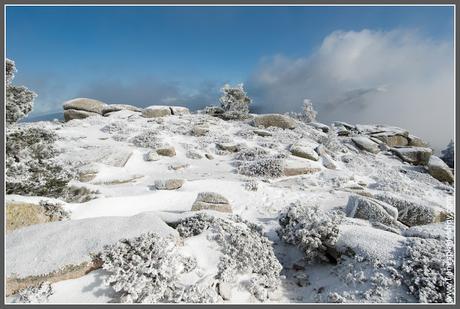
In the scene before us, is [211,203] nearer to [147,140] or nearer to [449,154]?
[147,140]

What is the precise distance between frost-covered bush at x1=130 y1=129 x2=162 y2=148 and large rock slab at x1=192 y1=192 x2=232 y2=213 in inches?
402

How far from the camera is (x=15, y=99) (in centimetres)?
652

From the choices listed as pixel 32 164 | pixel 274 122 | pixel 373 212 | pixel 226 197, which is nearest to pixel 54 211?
pixel 32 164

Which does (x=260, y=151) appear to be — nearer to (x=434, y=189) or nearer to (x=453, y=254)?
(x=434, y=189)

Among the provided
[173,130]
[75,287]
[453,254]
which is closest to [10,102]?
[75,287]

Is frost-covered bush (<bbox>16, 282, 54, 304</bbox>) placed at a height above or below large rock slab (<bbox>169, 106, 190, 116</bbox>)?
below

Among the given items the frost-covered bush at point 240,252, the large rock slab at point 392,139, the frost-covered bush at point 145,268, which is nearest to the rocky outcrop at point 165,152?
the frost-covered bush at point 240,252

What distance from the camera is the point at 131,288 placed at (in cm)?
482

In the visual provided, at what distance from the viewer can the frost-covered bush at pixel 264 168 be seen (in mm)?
15485

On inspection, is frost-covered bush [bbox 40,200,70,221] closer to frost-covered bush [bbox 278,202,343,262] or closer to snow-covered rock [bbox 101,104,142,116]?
frost-covered bush [bbox 278,202,343,262]

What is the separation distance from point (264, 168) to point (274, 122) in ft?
40.3

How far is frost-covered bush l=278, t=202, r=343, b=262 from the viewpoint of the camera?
6688 mm

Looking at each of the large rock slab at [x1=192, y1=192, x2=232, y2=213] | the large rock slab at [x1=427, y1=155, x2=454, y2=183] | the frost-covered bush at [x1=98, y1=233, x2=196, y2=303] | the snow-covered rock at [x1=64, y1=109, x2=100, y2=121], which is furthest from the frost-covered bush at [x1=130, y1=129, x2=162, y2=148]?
the large rock slab at [x1=427, y1=155, x2=454, y2=183]

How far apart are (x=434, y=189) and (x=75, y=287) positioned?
19956 mm
